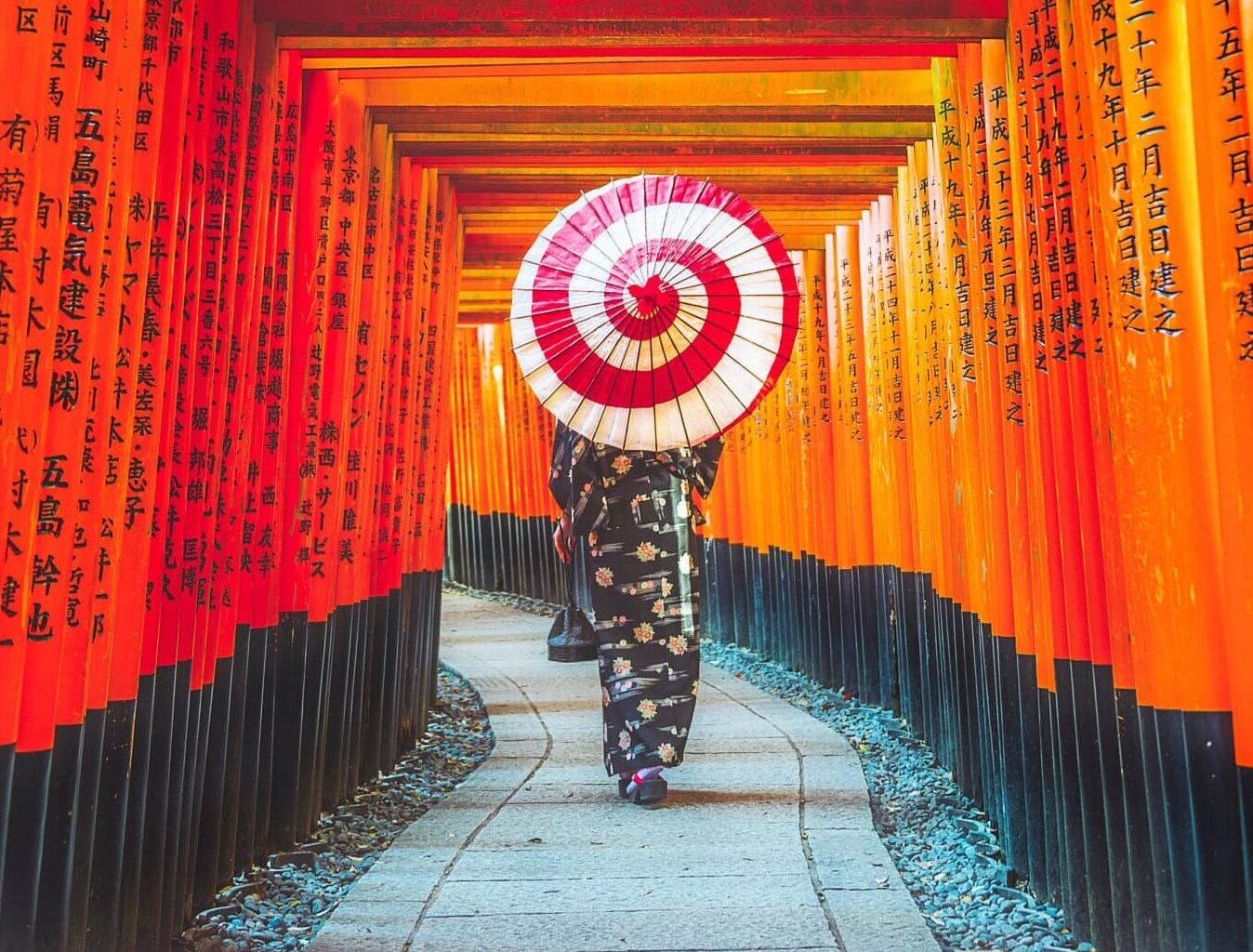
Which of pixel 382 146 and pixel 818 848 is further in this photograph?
pixel 382 146

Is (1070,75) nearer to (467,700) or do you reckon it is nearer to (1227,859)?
(1227,859)

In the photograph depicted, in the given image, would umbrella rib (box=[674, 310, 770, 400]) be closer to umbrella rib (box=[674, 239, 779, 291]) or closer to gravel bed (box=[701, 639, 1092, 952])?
umbrella rib (box=[674, 239, 779, 291])

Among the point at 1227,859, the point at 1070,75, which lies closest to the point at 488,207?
the point at 1070,75

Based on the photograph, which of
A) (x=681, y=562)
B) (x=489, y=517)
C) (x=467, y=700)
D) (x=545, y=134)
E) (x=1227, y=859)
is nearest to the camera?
(x=1227, y=859)

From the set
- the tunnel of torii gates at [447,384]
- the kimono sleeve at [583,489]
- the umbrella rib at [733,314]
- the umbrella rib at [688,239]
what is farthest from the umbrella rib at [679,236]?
the kimono sleeve at [583,489]

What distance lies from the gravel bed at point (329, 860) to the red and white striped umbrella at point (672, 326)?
6.11 feet

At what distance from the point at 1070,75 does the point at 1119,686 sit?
62.7 inches

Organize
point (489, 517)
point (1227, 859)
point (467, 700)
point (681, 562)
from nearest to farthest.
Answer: point (1227, 859)
point (681, 562)
point (467, 700)
point (489, 517)

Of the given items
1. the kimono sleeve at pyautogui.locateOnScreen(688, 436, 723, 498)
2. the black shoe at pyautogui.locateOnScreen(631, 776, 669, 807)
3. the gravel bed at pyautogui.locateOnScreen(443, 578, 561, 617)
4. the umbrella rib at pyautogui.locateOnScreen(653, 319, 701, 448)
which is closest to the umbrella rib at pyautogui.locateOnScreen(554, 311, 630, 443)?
the umbrella rib at pyautogui.locateOnScreen(653, 319, 701, 448)

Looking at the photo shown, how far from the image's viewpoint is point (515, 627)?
37.6 ft

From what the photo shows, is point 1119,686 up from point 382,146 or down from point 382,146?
down

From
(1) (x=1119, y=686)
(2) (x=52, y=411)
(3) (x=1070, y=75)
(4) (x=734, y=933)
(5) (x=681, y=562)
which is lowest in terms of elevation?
(4) (x=734, y=933)

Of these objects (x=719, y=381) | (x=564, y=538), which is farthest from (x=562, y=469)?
(x=719, y=381)

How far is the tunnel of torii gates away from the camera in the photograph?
2.42 meters
